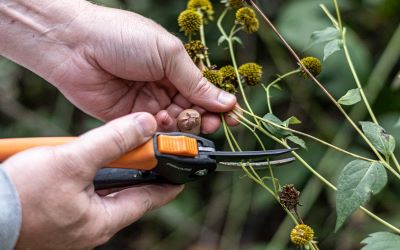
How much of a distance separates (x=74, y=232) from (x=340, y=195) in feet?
1.20

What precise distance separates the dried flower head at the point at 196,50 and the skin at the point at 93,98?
2 centimetres

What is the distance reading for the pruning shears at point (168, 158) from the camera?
0.94m

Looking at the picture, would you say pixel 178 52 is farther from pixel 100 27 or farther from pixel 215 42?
pixel 215 42

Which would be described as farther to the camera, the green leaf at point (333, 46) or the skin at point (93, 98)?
the green leaf at point (333, 46)

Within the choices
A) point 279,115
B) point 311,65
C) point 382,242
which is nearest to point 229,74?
point 311,65

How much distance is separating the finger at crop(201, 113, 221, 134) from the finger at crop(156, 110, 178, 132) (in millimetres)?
61

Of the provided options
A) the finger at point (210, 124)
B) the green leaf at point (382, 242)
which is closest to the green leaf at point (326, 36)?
the finger at point (210, 124)

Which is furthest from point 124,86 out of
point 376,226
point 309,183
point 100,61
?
point 376,226

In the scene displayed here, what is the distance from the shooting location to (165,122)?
3.79ft

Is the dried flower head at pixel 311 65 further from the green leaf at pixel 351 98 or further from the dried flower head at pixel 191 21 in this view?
the dried flower head at pixel 191 21

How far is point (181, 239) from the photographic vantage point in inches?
75.9

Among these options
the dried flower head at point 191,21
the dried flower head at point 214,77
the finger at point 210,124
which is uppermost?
the dried flower head at point 191,21

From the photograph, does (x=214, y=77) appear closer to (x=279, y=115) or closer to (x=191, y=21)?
(x=191, y=21)

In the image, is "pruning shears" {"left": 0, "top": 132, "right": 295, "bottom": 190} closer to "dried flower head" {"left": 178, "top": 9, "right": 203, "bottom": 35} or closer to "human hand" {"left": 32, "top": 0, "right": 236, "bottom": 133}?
"human hand" {"left": 32, "top": 0, "right": 236, "bottom": 133}
